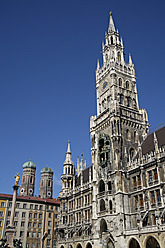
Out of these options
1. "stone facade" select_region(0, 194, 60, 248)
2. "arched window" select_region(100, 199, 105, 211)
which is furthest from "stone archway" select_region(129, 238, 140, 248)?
"stone facade" select_region(0, 194, 60, 248)

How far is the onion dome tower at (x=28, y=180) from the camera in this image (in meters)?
121

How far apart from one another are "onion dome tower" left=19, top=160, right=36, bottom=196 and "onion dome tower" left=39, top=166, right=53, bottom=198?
503cm

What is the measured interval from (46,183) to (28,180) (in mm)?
9591

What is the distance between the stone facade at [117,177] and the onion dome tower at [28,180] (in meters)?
60.0

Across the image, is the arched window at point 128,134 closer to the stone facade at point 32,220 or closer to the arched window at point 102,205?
the arched window at point 102,205

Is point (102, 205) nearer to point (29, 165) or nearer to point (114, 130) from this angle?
point (114, 130)

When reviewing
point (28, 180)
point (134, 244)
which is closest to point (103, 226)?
point (134, 244)

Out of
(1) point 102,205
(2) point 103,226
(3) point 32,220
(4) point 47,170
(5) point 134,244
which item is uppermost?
(4) point 47,170

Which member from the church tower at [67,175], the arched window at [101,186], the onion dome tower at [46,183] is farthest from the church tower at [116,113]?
the onion dome tower at [46,183]

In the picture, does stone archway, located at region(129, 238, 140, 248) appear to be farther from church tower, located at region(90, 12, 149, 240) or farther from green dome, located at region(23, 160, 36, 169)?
green dome, located at region(23, 160, 36, 169)

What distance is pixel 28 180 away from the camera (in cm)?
12469

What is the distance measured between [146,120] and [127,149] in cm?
1031

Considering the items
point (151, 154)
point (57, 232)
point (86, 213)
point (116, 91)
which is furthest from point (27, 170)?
point (151, 154)

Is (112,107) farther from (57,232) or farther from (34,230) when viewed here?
(34,230)
